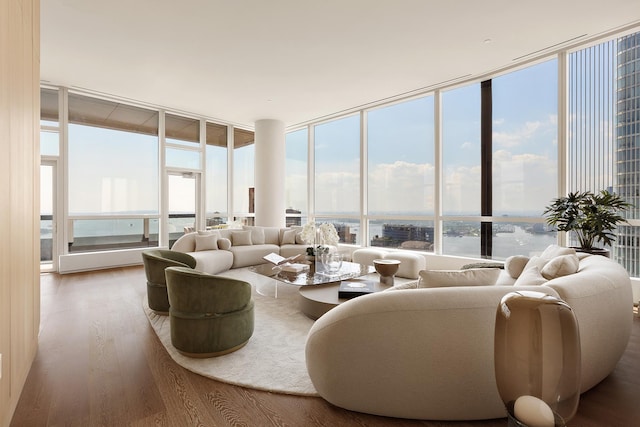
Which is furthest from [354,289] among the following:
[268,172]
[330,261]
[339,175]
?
[268,172]

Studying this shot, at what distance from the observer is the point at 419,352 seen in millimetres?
1599

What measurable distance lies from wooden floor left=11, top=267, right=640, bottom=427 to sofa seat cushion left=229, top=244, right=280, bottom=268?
268cm

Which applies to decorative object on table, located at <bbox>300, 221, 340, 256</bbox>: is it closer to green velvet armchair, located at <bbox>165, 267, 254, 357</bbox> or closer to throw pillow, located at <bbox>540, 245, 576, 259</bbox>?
green velvet armchair, located at <bbox>165, 267, 254, 357</bbox>

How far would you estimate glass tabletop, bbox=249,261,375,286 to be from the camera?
11.6 feet

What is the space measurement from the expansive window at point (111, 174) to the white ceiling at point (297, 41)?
68 centimetres

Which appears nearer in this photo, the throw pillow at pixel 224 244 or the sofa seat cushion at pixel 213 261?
the sofa seat cushion at pixel 213 261

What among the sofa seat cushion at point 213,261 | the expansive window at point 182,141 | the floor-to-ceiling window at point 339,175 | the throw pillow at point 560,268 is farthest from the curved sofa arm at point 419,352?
the expansive window at point 182,141

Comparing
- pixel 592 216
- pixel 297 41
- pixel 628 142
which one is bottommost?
pixel 592 216

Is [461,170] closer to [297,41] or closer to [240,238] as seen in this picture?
[297,41]

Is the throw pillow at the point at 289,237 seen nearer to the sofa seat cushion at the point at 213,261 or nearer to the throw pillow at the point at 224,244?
the throw pillow at the point at 224,244

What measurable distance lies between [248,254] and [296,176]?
3401 mm

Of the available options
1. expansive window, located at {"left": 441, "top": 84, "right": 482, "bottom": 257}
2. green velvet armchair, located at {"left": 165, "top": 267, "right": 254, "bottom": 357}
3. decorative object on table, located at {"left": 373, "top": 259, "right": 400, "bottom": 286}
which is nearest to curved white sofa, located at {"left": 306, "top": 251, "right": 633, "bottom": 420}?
green velvet armchair, located at {"left": 165, "top": 267, "right": 254, "bottom": 357}

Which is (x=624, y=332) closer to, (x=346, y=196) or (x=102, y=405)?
(x=102, y=405)

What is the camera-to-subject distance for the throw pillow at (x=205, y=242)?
545cm
